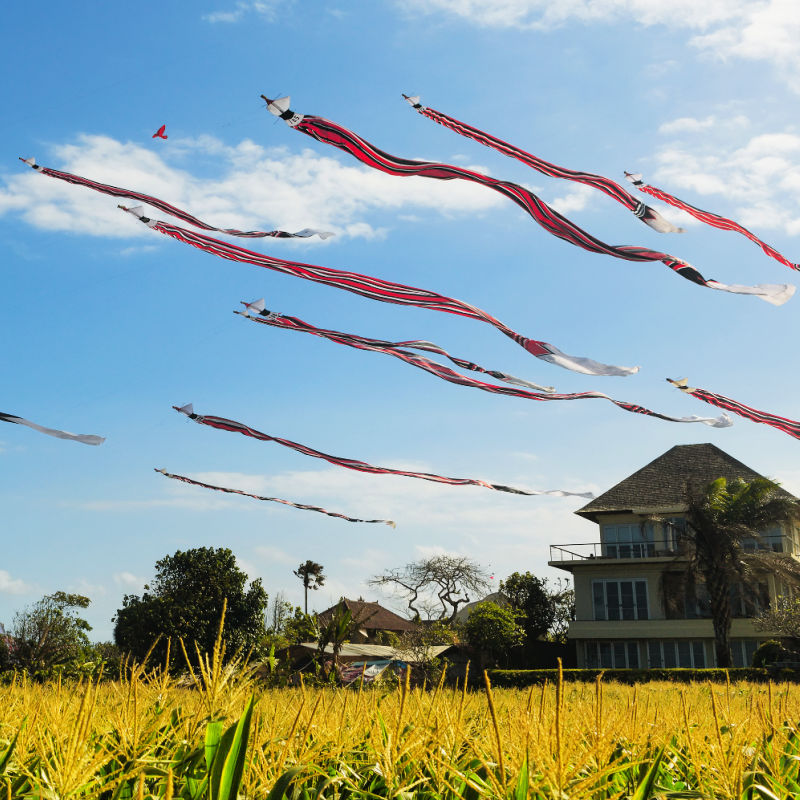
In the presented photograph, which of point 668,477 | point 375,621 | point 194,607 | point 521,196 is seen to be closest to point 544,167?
point 521,196

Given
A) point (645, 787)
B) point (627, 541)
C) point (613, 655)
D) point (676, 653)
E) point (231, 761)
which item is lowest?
point (613, 655)

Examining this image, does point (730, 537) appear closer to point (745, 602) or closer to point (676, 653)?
point (745, 602)

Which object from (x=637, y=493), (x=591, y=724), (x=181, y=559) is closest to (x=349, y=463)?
(x=591, y=724)

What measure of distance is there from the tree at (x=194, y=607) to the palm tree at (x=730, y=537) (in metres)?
19.8

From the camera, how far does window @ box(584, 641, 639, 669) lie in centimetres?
4000

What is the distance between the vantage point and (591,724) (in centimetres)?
488

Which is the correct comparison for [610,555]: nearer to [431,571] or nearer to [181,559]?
[431,571]

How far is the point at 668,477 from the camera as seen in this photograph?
46.8 m

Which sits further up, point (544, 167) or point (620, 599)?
point (544, 167)

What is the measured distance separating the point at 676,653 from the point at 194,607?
79.0 ft

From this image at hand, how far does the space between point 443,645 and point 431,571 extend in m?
19.3

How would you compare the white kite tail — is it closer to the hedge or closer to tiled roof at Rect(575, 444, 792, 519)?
the hedge

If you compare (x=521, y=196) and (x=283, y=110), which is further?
(x=521, y=196)

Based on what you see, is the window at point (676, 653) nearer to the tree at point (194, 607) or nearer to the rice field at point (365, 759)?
the tree at point (194, 607)
